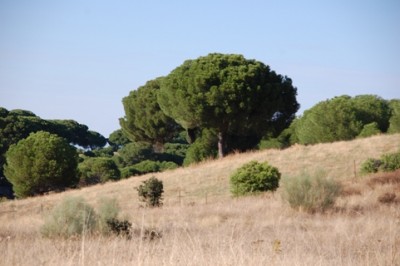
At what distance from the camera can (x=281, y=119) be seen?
4359 centimetres

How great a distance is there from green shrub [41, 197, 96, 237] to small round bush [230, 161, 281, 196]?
36.5 ft

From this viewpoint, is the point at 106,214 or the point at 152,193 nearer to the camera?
the point at 106,214

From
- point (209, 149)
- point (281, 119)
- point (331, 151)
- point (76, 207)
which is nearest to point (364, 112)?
point (281, 119)

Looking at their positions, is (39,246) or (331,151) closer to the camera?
(39,246)

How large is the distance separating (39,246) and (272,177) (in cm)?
1477

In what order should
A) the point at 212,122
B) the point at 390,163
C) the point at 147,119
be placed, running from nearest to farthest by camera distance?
the point at 390,163 → the point at 212,122 → the point at 147,119

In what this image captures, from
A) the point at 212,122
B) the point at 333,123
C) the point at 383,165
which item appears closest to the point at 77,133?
the point at 212,122

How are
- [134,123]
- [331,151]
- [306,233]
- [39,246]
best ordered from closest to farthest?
[39,246] → [306,233] → [331,151] → [134,123]

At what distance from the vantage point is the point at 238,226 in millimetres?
11430

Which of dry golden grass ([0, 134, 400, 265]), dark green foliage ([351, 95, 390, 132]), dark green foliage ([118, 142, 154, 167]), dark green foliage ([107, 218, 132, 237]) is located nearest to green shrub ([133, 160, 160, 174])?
dark green foliage ([118, 142, 154, 167])

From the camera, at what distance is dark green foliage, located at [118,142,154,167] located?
59281 millimetres

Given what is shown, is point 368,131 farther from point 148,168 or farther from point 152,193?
point 152,193

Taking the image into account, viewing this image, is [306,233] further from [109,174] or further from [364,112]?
[364,112]

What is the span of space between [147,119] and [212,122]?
68.5 feet
